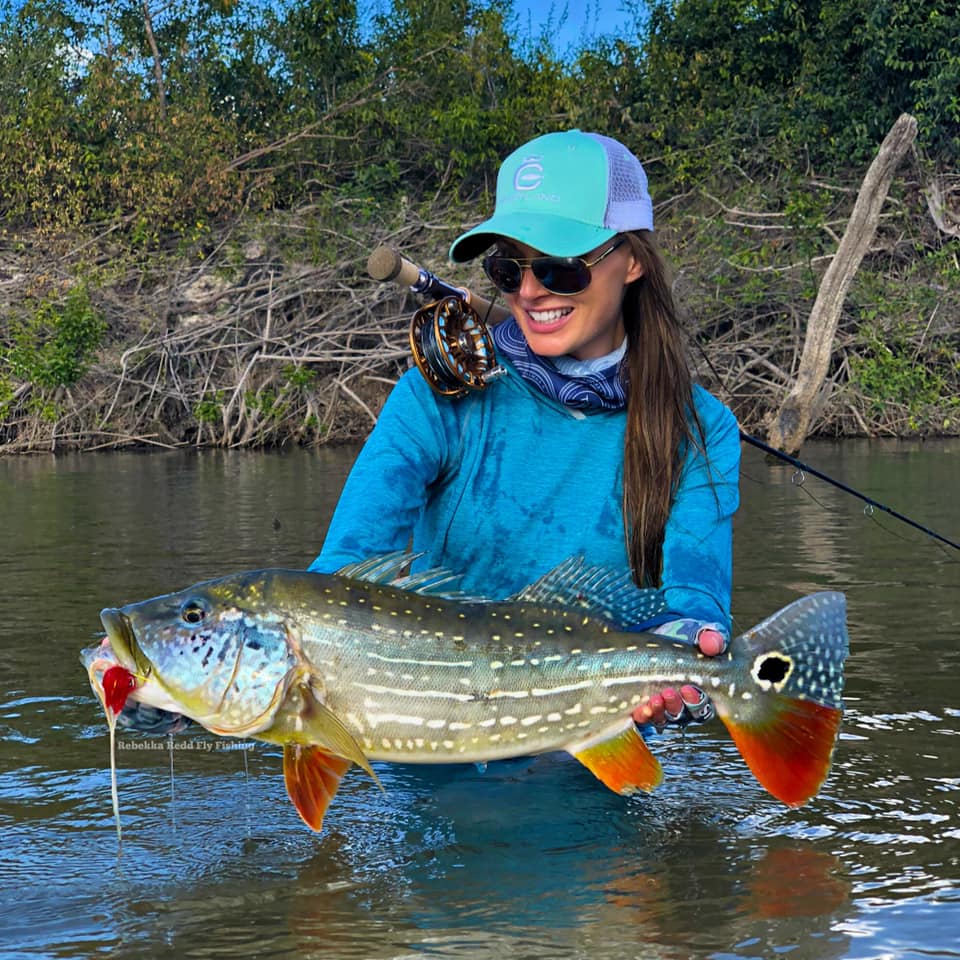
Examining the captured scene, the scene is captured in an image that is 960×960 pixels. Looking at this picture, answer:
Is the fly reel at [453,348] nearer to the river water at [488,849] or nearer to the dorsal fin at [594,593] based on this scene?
the dorsal fin at [594,593]

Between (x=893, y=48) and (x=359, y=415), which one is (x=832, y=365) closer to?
(x=893, y=48)

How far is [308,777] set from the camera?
3.17 meters

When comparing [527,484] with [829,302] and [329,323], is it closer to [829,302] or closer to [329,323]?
[829,302]

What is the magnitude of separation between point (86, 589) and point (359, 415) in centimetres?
1335

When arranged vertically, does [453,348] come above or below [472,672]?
above

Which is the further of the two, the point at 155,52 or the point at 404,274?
the point at 155,52

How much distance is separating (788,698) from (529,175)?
5.31ft

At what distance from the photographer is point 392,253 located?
466 cm

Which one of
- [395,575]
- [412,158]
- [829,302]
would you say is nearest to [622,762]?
[395,575]

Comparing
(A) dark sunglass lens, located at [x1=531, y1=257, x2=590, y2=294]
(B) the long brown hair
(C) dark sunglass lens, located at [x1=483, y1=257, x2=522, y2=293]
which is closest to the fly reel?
(C) dark sunglass lens, located at [x1=483, y1=257, x2=522, y2=293]

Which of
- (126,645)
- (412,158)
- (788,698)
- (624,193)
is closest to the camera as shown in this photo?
(126,645)

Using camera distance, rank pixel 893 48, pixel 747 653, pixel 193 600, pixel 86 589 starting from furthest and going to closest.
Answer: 1. pixel 893 48
2. pixel 86 589
3. pixel 747 653
4. pixel 193 600

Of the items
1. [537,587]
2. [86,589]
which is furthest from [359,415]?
[537,587]

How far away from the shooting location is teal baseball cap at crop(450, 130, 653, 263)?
12.4 ft
